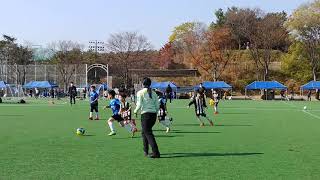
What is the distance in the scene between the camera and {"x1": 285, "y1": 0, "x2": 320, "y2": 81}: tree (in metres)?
75.8

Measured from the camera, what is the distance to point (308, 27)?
7662cm

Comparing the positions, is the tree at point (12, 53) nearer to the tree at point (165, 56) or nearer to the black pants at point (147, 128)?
the tree at point (165, 56)

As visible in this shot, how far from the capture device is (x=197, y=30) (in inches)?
3846

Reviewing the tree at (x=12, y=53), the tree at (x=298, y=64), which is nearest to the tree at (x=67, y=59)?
the tree at (x=12, y=53)

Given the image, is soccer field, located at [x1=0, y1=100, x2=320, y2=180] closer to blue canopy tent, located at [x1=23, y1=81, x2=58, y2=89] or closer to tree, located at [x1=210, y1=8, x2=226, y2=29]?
blue canopy tent, located at [x1=23, y1=81, x2=58, y2=89]

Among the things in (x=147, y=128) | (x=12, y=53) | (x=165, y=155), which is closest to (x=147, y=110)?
(x=147, y=128)

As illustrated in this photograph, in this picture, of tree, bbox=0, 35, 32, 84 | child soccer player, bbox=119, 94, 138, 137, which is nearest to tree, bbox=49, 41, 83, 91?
tree, bbox=0, 35, 32, 84

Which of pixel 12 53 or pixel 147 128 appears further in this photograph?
pixel 12 53

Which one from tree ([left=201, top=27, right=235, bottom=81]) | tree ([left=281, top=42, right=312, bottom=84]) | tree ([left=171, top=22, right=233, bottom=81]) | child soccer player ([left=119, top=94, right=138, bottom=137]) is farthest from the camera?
tree ([left=171, top=22, right=233, bottom=81])

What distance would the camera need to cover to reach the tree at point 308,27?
75750 millimetres

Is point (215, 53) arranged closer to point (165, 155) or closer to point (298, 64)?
point (298, 64)

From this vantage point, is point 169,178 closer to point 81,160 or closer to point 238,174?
point 238,174

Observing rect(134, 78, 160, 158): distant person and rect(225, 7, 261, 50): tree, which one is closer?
rect(134, 78, 160, 158): distant person

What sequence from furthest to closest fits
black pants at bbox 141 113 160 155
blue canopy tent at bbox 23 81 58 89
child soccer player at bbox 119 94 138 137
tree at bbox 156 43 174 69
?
1. tree at bbox 156 43 174 69
2. blue canopy tent at bbox 23 81 58 89
3. child soccer player at bbox 119 94 138 137
4. black pants at bbox 141 113 160 155
